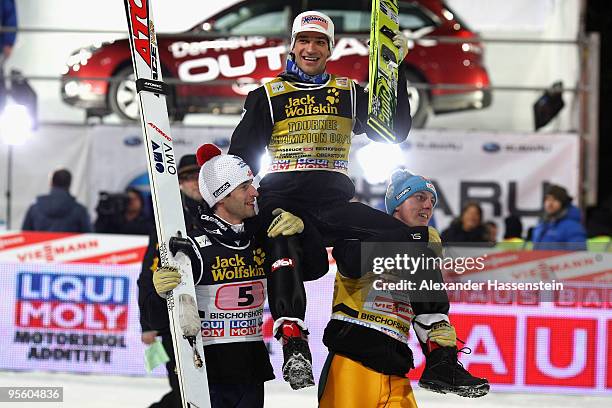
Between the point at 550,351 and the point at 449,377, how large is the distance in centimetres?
377

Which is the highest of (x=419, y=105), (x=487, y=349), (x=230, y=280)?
(x=419, y=105)

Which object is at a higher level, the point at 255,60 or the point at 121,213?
the point at 255,60

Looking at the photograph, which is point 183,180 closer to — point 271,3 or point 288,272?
point 288,272

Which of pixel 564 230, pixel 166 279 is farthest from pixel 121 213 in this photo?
pixel 166 279

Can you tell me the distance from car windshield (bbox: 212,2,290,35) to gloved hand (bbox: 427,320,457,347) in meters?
6.87

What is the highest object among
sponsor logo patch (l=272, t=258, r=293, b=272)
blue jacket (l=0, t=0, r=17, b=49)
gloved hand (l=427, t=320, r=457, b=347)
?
blue jacket (l=0, t=0, r=17, b=49)

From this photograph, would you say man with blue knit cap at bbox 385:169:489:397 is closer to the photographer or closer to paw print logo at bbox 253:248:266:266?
paw print logo at bbox 253:248:266:266

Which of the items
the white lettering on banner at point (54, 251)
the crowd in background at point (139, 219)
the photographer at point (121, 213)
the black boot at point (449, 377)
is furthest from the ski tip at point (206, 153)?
the photographer at point (121, 213)

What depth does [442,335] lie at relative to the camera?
199 inches

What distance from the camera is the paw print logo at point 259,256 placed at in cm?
510

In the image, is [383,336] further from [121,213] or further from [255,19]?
[255,19]

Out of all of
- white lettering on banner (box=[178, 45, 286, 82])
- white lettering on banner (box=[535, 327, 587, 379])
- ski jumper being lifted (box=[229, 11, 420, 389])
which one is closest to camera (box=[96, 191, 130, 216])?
white lettering on banner (box=[178, 45, 286, 82])

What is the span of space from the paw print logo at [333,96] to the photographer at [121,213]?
15.7ft

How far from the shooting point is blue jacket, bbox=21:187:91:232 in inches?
396
